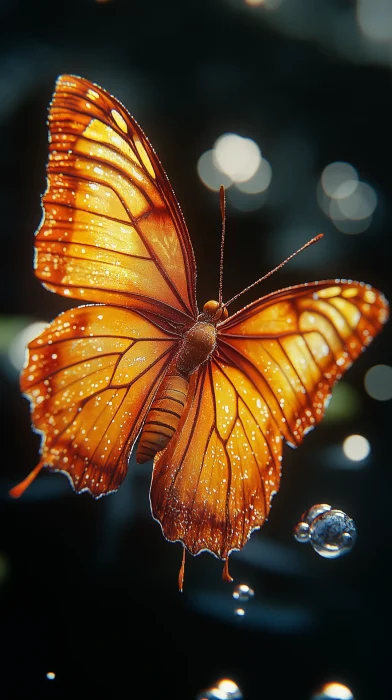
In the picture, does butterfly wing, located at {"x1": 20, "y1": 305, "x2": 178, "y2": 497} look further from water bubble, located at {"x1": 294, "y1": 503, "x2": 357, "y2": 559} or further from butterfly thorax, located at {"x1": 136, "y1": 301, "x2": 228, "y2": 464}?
water bubble, located at {"x1": 294, "y1": 503, "x2": 357, "y2": 559}

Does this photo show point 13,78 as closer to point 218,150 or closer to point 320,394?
point 218,150

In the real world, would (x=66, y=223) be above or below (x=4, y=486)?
above

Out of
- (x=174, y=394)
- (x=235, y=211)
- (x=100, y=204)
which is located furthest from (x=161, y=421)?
(x=235, y=211)

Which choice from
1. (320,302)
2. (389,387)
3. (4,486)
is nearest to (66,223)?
(320,302)

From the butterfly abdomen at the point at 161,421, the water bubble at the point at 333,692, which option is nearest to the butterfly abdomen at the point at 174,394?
the butterfly abdomen at the point at 161,421

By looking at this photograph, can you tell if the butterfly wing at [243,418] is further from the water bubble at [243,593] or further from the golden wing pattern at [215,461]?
the water bubble at [243,593]

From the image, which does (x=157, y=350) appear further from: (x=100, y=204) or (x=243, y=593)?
(x=243, y=593)
